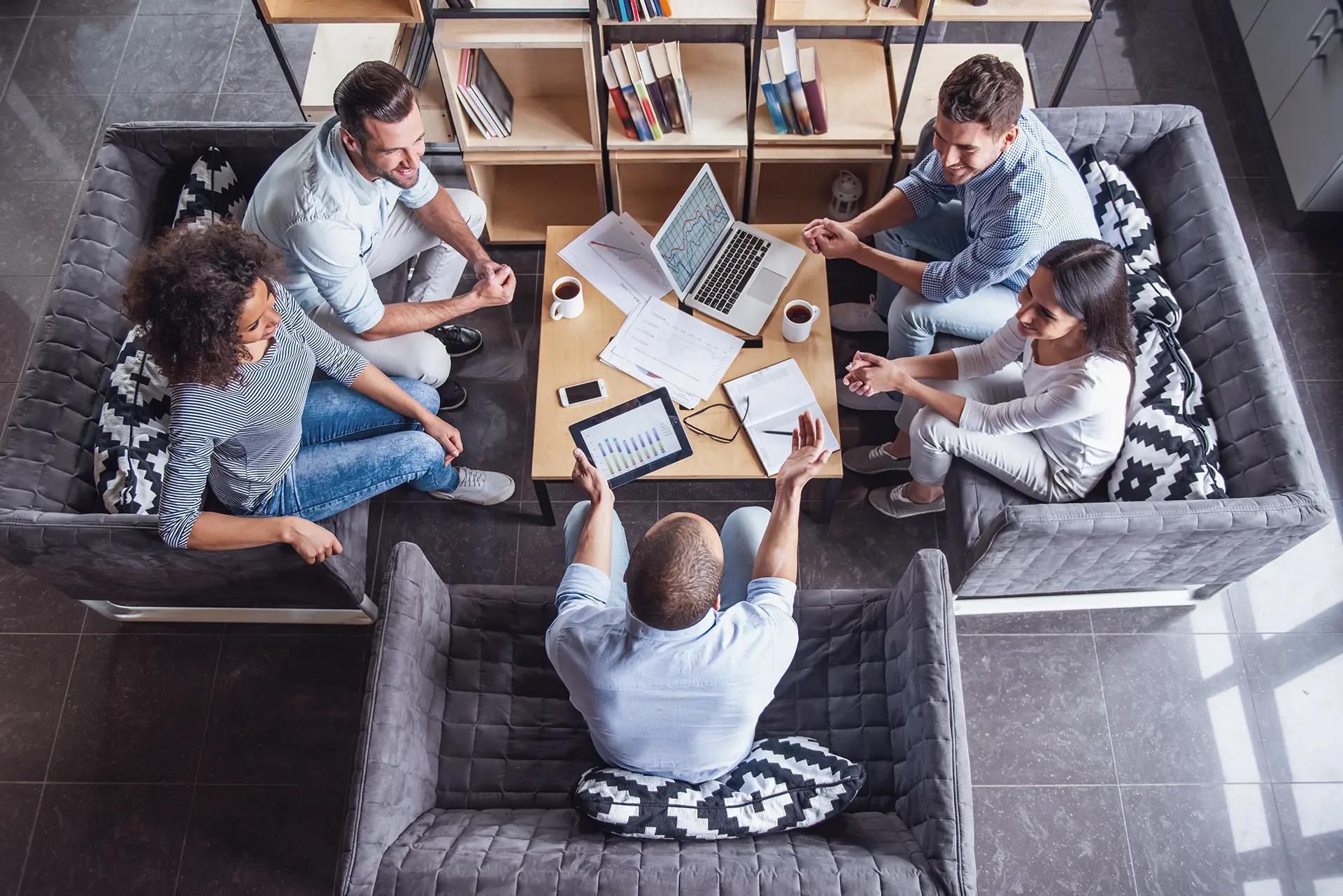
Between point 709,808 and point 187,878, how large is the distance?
5.05 feet

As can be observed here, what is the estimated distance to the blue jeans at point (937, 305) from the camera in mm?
2701

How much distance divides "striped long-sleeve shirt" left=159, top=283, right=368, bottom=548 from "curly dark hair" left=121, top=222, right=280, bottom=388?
73 millimetres

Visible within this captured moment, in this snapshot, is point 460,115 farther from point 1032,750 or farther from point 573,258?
point 1032,750

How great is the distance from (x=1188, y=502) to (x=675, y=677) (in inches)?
52.0

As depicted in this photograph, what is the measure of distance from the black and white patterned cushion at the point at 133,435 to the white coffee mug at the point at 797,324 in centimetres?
161

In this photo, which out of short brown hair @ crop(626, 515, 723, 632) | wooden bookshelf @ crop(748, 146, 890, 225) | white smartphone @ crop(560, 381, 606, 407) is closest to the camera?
short brown hair @ crop(626, 515, 723, 632)

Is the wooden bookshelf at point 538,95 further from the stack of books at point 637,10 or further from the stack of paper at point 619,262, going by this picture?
the stack of paper at point 619,262

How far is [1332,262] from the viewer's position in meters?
3.24

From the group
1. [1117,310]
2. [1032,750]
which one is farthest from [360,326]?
[1032,750]

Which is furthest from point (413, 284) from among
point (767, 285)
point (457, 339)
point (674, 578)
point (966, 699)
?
point (966, 699)

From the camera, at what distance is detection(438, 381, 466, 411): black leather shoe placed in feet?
9.92

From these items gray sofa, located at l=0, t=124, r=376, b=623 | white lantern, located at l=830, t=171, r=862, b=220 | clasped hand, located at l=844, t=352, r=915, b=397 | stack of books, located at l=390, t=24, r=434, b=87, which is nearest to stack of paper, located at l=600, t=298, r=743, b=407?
clasped hand, located at l=844, t=352, r=915, b=397

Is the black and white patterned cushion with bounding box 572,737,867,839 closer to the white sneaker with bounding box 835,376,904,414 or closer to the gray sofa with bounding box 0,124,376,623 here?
the gray sofa with bounding box 0,124,376,623

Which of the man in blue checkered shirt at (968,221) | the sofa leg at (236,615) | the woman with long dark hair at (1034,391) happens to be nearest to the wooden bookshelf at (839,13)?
the man in blue checkered shirt at (968,221)
